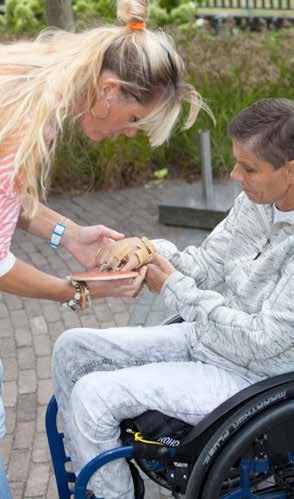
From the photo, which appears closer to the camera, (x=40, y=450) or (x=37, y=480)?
(x=37, y=480)

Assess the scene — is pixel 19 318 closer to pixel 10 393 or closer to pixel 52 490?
pixel 10 393

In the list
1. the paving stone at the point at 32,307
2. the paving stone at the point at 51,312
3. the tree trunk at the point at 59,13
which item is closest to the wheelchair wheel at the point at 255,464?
the paving stone at the point at 51,312

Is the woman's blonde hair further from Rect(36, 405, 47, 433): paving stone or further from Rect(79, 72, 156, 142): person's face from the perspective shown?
Rect(36, 405, 47, 433): paving stone

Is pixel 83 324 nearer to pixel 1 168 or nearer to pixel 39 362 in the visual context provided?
pixel 39 362

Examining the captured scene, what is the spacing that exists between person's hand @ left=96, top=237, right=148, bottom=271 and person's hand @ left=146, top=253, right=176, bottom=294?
56 mm

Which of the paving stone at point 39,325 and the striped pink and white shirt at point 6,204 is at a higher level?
the striped pink and white shirt at point 6,204

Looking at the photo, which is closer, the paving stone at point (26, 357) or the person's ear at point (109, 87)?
the person's ear at point (109, 87)

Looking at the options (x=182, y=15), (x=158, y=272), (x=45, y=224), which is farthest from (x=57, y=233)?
(x=182, y=15)

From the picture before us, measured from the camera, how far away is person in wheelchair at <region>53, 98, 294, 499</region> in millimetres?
2803

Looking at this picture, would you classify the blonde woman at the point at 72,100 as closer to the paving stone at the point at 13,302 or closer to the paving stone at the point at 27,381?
the paving stone at the point at 27,381

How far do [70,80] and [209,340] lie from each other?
95 centimetres

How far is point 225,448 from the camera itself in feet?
8.74

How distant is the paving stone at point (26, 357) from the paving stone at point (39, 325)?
8.5 inches

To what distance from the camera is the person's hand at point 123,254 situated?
3025mm
